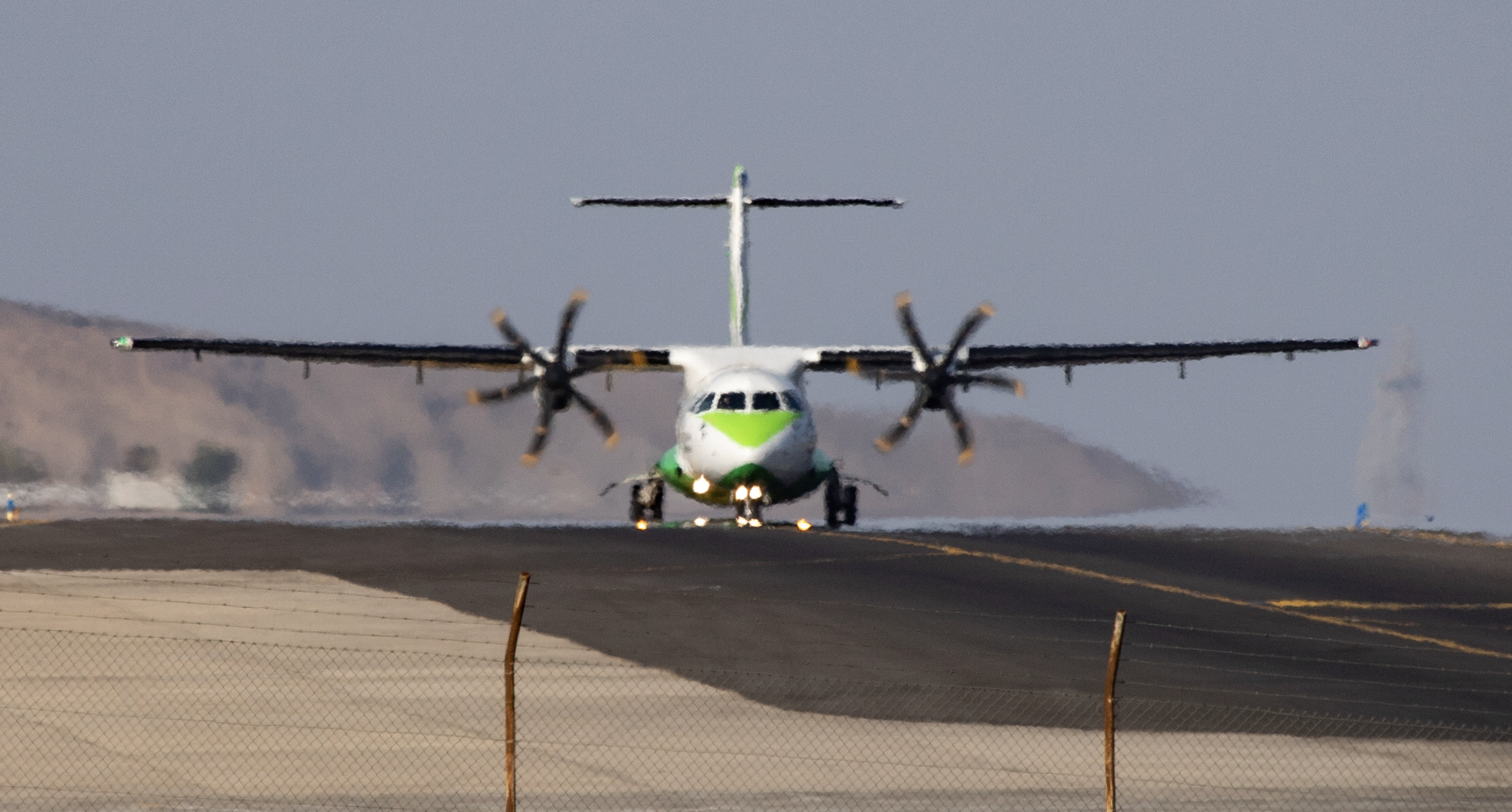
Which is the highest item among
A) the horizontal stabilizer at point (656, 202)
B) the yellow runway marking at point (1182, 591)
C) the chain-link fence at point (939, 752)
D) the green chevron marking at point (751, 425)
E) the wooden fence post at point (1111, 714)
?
the horizontal stabilizer at point (656, 202)

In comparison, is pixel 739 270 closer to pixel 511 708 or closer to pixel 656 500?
pixel 656 500

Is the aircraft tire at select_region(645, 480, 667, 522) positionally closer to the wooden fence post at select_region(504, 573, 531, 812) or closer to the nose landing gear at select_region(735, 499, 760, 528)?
the nose landing gear at select_region(735, 499, 760, 528)

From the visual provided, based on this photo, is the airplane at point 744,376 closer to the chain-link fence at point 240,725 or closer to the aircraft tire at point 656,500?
the aircraft tire at point 656,500

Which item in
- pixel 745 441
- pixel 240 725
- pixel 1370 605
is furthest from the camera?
pixel 745 441

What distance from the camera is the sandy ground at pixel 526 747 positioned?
1742 centimetres

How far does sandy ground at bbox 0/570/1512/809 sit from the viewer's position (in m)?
17.4

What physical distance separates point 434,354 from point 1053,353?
1525 cm

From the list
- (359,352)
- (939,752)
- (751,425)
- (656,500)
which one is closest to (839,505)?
(656,500)

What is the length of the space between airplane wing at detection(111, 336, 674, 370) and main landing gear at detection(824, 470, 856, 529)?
4953 millimetres

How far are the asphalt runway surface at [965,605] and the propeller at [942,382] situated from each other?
2.36 metres

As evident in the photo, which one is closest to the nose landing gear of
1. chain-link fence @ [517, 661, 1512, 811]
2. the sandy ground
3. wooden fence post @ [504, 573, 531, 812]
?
the sandy ground

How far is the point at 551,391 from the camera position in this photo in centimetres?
4544

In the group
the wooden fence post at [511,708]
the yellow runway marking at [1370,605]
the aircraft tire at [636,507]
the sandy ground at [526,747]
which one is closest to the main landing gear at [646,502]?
the aircraft tire at [636,507]

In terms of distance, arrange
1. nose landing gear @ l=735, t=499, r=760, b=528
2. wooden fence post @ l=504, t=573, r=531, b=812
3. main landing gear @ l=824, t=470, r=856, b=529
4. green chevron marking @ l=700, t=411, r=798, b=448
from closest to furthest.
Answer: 1. wooden fence post @ l=504, t=573, r=531, b=812
2. green chevron marking @ l=700, t=411, r=798, b=448
3. nose landing gear @ l=735, t=499, r=760, b=528
4. main landing gear @ l=824, t=470, r=856, b=529
